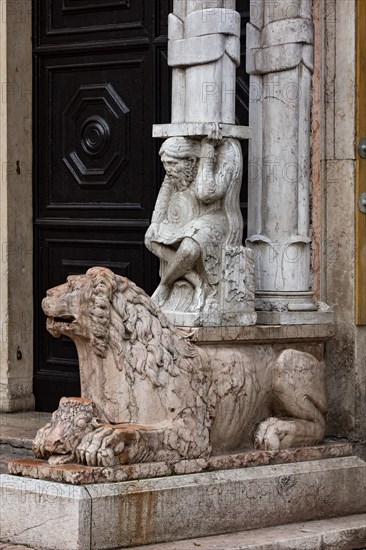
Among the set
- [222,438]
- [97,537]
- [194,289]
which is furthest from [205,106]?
[97,537]

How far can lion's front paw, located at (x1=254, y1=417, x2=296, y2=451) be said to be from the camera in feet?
24.6

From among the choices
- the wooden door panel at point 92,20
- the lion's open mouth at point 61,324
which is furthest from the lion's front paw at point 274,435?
the wooden door panel at point 92,20

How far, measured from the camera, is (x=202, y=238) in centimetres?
738

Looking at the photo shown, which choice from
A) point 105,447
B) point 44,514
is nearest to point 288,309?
point 105,447

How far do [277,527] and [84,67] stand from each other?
324cm

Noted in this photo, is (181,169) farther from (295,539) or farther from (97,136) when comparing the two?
(97,136)

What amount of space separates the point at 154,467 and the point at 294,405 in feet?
3.25

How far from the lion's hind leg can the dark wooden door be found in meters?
1.48

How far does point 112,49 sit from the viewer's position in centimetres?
918

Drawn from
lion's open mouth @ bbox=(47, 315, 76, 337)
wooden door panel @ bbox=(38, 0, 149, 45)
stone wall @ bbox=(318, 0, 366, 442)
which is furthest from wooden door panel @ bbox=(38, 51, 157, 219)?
lion's open mouth @ bbox=(47, 315, 76, 337)

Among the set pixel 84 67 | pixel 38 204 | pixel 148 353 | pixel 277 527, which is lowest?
pixel 277 527

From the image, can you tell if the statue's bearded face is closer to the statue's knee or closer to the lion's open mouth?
the statue's knee

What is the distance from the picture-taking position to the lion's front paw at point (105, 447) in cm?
673

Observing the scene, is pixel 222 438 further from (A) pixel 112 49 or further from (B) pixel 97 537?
(A) pixel 112 49
